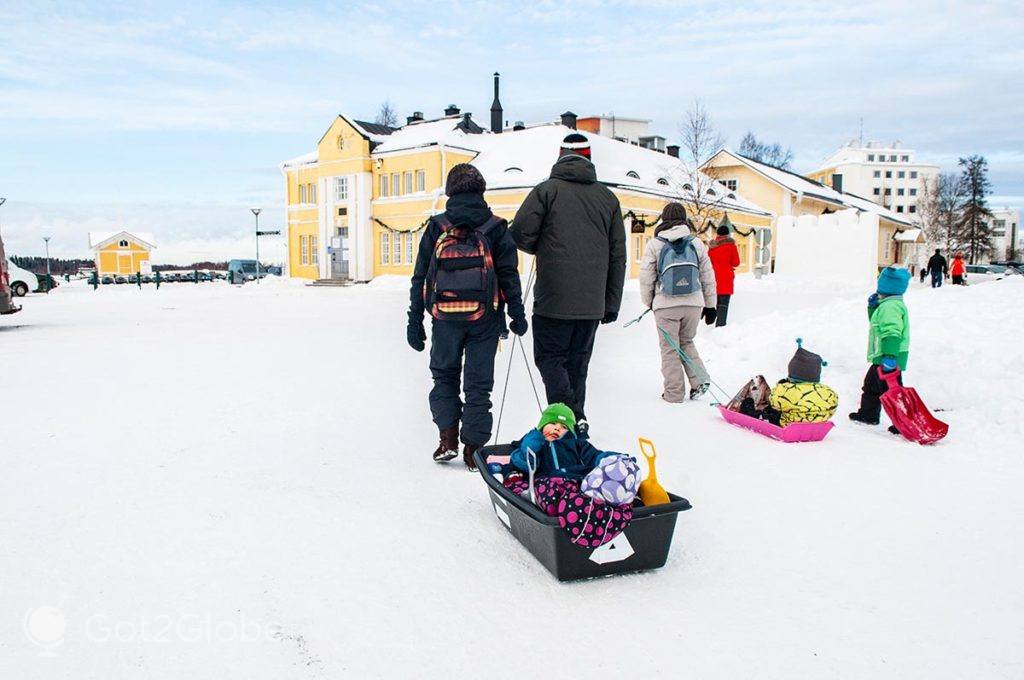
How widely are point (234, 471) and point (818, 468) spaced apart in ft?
12.5

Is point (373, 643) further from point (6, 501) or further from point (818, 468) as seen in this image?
point (818, 468)

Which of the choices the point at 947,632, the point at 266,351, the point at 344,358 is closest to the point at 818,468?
the point at 947,632

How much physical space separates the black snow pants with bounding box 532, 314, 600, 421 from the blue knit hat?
2439mm

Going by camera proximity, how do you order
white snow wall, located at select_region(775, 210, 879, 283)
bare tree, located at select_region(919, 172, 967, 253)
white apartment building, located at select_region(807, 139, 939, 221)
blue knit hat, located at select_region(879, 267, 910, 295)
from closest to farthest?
blue knit hat, located at select_region(879, 267, 910, 295) < white snow wall, located at select_region(775, 210, 879, 283) < bare tree, located at select_region(919, 172, 967, 253) < white apartment building, located at select_region(807, 139, 939, 221)

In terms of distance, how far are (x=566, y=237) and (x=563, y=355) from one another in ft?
2.79

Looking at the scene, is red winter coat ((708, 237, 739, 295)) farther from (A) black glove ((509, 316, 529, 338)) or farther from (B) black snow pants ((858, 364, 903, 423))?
(A) black glove ((509, 316, 529, 338))

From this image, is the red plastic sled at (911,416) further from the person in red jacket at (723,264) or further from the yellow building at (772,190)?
the yellow building at (772,190)

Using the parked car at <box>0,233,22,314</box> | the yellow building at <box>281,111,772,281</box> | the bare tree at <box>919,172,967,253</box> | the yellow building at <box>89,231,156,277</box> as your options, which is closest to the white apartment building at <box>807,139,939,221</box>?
the bare tree at <box>919,172,967,253</box>


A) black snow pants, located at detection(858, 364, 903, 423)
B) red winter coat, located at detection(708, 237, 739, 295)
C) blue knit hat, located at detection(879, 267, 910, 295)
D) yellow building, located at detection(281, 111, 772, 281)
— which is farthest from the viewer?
yellow building, located at detection(281, 111, 772, 281)

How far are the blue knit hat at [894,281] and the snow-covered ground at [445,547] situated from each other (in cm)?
116

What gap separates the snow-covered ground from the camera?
2.71m

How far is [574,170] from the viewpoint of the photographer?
211 inches

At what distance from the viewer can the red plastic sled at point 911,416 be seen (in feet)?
18.8

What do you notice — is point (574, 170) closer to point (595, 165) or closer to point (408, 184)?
point (595, 165)
